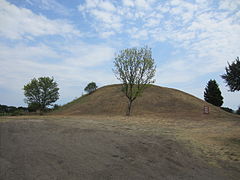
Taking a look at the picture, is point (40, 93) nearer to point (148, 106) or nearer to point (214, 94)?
point (148, 106)

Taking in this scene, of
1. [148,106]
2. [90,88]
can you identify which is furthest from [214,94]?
[90,88]

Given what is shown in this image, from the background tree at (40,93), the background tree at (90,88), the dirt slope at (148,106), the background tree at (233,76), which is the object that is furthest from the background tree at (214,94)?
the background tree at (40,93)

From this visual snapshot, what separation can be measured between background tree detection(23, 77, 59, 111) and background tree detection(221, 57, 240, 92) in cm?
3494

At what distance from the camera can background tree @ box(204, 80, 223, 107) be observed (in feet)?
179

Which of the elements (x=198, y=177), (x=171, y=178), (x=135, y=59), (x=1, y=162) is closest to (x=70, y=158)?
(x=1, y=162)

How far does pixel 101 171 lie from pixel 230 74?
3059cm

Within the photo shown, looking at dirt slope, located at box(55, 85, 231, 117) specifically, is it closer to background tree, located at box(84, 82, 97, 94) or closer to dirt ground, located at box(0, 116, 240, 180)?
background tree, located at box(84, 82, 97, 94)

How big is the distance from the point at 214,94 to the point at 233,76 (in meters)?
28.4

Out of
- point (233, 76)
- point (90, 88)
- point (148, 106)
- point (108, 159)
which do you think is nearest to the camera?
point (108, 159)

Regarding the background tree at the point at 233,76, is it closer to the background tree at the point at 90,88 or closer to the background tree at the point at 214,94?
the background tree at the point at 214,94

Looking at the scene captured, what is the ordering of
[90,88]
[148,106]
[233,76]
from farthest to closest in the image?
[90,88]
[148,106]
[233,76]

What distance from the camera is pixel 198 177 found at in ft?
20.1

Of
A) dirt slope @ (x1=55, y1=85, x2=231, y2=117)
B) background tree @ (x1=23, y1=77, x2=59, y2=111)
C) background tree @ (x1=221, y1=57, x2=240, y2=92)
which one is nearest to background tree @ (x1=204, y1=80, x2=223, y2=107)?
dirt slope @ (x1=55, y1=85, x2=231, y2=117)

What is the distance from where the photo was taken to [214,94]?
5522 cm
